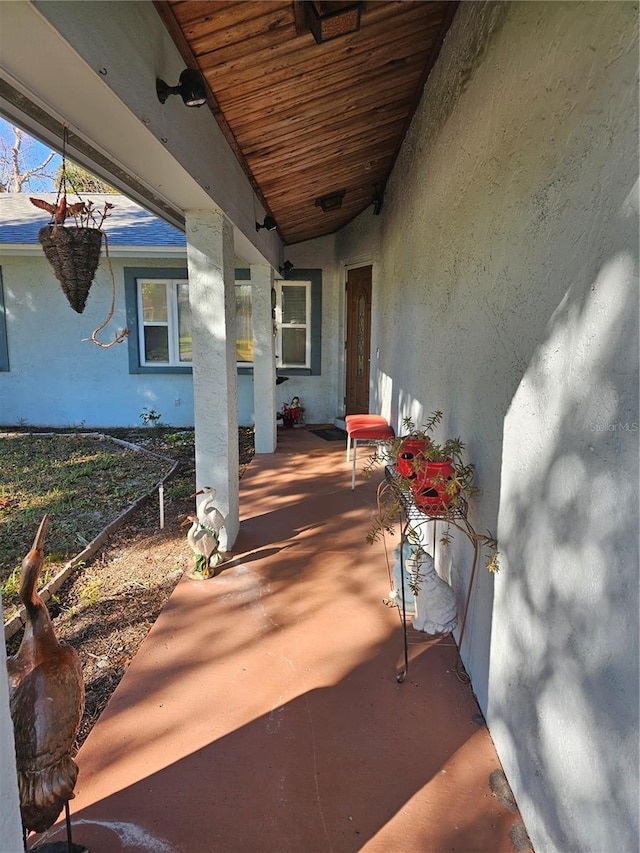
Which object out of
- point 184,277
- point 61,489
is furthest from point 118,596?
point 184,277

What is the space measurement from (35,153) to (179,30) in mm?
22489

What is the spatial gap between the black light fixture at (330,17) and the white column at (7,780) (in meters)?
2.45

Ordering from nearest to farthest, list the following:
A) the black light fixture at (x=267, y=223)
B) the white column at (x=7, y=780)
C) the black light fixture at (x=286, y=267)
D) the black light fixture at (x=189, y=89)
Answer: the white column at (x=7, y=780), the black light fixture at (x=189, y=89), the black light fixture at (x=267, y=223), the black light fixture at (x=286, y=267)

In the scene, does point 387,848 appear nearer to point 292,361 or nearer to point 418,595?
point 418,595

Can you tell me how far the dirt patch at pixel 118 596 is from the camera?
2.45 m

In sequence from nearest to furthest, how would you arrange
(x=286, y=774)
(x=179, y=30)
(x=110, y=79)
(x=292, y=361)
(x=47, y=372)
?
(x=110, y=79) → (x=286, y=774) → (x=179, y=30) → (x=47, y=372) → (x=292, y=361)

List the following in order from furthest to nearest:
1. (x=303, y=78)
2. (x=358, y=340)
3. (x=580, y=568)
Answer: (x=358, y=340), (x=303, y=78), (x=580, y=568)

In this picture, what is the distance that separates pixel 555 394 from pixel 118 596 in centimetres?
280

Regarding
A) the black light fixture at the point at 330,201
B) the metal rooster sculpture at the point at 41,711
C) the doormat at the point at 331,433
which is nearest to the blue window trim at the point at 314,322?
the doormat at the point at 331,433

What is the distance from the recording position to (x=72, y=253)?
2156mm

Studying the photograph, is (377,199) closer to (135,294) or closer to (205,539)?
(135,294)

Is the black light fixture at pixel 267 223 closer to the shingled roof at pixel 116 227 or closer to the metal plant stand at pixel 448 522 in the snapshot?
the shingled roof at pixel 116 227

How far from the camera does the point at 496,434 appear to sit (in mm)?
2008

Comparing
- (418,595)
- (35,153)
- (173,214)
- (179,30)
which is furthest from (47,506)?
(35,153)
